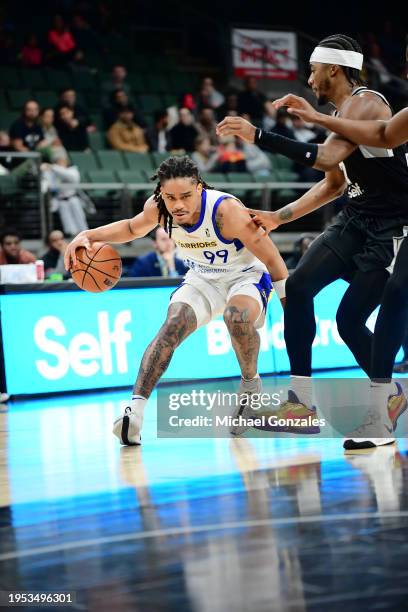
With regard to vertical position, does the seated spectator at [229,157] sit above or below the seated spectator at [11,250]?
above

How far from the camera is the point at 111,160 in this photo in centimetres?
1614

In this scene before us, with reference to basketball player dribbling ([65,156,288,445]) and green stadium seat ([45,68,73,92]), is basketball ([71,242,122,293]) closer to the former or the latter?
basketball player dribbling ([65,156,288,445])

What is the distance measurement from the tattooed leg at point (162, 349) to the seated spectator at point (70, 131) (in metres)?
8.99

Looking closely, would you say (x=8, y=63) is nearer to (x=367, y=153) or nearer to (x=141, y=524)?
(x=367, y=153)

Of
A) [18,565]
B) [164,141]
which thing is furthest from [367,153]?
[164,141]

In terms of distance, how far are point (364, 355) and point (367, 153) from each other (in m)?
1.23

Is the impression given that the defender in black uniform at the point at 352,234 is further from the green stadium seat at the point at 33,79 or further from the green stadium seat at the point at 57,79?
the green stadium seat at the point at 57,79

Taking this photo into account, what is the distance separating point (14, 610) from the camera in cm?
309

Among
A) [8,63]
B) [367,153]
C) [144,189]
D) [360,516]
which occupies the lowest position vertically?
[360,516]

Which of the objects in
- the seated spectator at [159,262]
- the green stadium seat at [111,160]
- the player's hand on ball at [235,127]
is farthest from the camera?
the green stadium seat at [111,160]

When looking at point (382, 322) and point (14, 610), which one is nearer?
point (14, 610)

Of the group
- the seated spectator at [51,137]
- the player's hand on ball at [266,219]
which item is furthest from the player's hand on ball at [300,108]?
the seated spectator at [51,137]

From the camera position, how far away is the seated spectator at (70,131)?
50.0 feet

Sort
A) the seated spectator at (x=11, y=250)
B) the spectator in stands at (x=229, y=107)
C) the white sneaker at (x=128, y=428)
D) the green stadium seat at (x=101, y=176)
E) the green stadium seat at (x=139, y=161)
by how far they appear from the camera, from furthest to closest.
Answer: the spectator in stands at (x=229, y=107) < the green stadium seat at (x=139, y=161) < the green stadium seat at (x=101, y=176) < the seated spectator at (x=11, y=250) < the white sneaker at (x=128, y=428)
